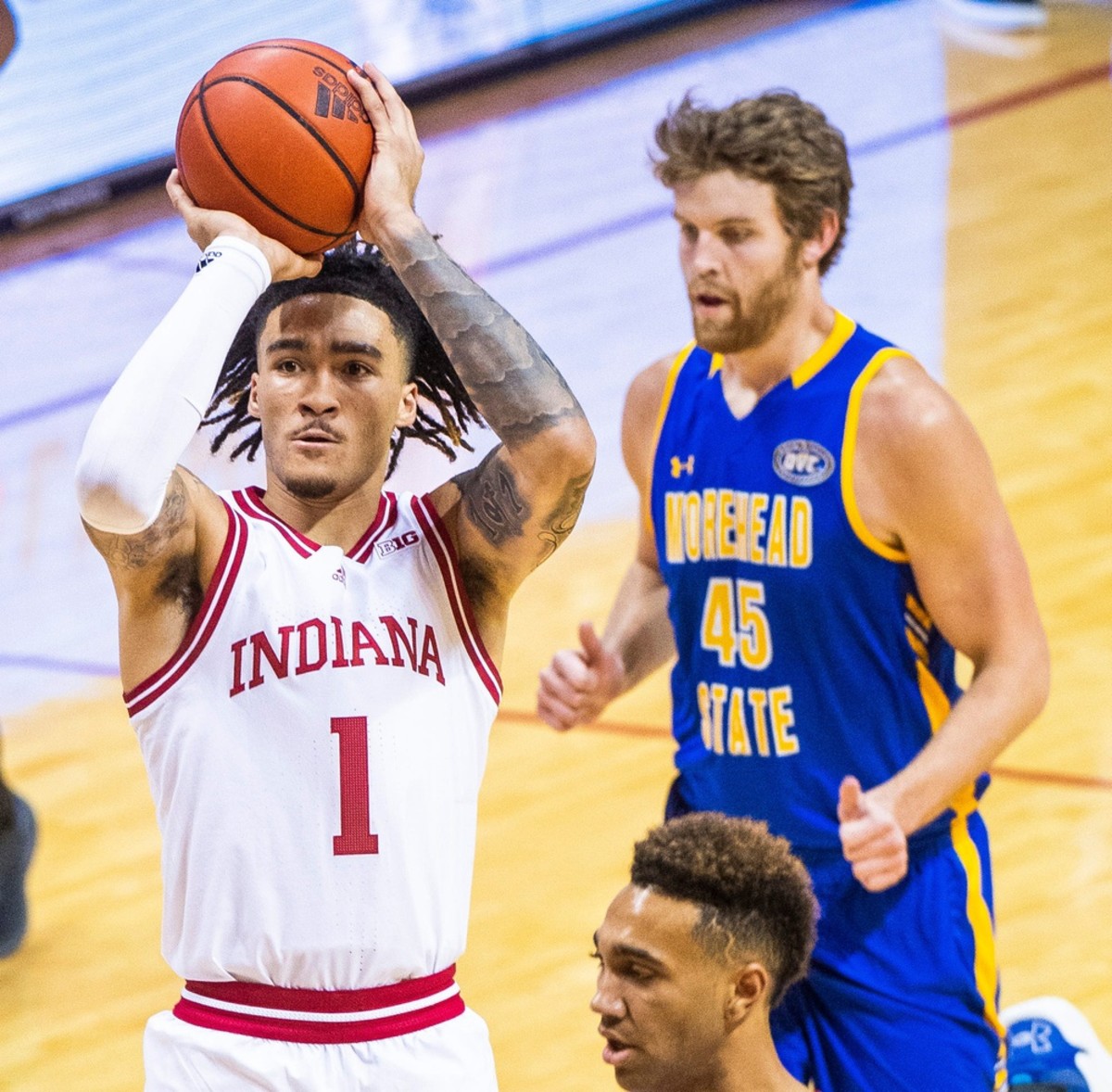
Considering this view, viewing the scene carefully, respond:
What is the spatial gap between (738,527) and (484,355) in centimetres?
106

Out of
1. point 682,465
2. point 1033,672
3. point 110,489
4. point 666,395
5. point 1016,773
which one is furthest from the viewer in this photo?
point 1016,773

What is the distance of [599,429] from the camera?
30.6ft

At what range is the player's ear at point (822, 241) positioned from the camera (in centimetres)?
447

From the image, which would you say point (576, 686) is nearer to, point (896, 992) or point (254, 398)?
point (896, 992)

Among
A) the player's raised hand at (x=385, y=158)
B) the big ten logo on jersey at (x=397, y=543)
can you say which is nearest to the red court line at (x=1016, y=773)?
the big ten logo on jersey at (x=397, y=543)

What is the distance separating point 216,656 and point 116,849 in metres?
3.63

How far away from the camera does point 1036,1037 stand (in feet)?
17.1

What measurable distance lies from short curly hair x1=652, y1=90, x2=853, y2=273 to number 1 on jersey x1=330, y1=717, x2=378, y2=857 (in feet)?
5.42

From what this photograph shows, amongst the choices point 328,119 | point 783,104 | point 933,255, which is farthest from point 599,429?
point 328,119

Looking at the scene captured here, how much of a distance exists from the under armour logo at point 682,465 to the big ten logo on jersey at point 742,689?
25 cm

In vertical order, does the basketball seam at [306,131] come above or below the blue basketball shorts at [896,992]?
above

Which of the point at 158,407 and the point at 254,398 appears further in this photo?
the point at 254,398

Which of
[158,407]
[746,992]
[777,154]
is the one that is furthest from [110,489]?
[777,154]

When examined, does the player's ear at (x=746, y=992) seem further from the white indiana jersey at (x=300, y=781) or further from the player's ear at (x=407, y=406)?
the player's ear at (x=407, y=406)
